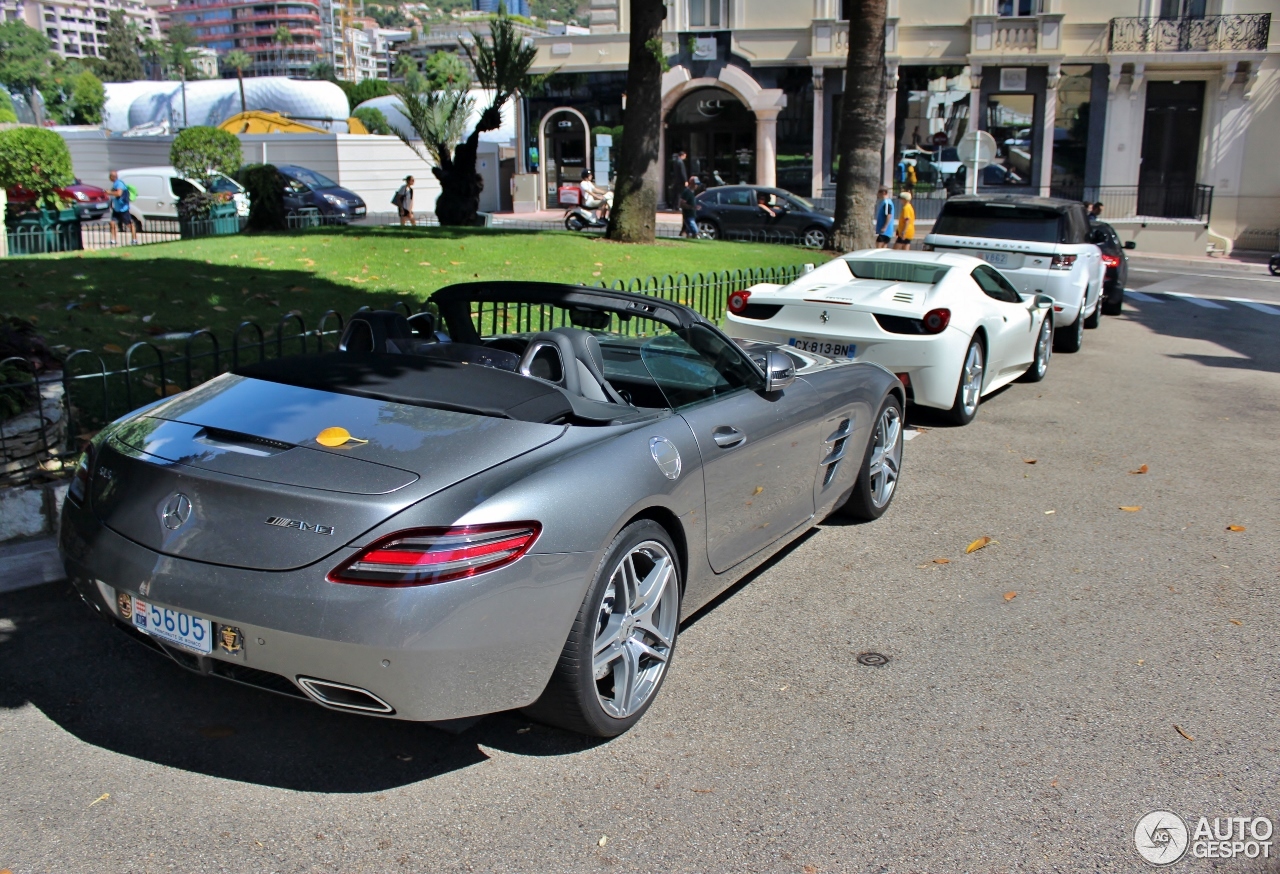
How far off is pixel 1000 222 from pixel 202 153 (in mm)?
28890

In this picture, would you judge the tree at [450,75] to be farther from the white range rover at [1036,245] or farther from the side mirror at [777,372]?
the side mirror at [777,372]

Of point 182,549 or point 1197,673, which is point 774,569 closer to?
point 1197,673

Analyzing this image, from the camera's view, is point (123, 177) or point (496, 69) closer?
point (496, 69)

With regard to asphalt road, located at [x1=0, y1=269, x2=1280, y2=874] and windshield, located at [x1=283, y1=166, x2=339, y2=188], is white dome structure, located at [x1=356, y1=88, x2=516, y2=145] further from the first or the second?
asphalt road, located at [x1=0, y1=269, x2=1280, y2=874]

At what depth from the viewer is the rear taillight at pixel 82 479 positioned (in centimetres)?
382

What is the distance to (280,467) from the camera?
11.3 feet

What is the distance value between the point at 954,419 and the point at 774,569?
386 centimetres

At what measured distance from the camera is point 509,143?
51156 mm

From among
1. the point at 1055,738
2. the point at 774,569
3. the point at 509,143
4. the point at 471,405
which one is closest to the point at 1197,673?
the point at 1055,738

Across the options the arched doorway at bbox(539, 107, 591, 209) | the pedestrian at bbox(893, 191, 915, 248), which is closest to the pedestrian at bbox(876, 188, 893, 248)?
the pedestrian at bbox(893, 191, 915, 248)

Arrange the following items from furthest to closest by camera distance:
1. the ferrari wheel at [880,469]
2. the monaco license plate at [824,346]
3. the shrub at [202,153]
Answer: the shrub at [202,153] < the monaco license plate at [824,346] < the ferrari wheel at [880,469]

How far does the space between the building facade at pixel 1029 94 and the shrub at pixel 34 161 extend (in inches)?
841

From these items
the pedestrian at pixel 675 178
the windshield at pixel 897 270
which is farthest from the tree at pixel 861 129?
the pedestrian at pixel 675 178

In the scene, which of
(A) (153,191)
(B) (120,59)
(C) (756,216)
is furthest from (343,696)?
(B) (120,59)
